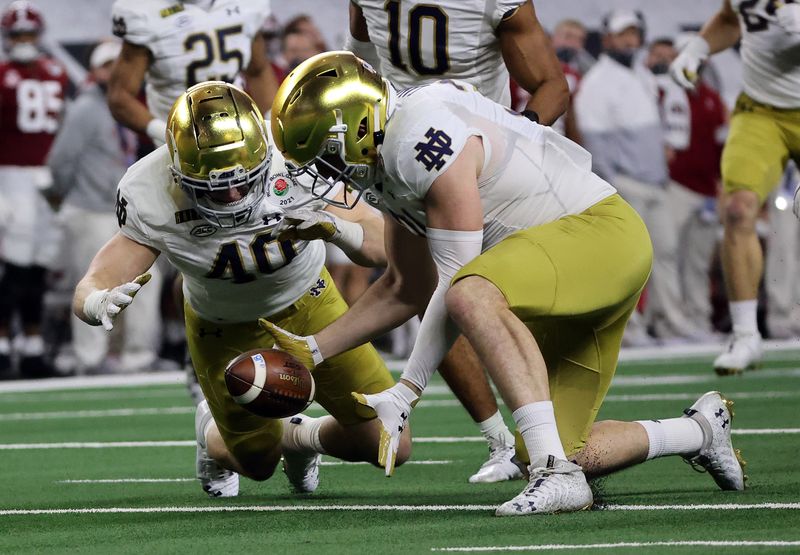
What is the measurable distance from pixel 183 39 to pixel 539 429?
3.68 meters

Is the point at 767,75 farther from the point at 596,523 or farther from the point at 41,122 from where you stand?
the point at 41,122

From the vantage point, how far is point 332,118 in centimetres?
417

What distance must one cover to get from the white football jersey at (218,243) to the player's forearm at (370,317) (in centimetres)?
31

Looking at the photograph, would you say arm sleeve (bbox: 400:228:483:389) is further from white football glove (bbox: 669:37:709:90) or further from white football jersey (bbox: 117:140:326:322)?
white football glove (bbox: 669:37:709:90)

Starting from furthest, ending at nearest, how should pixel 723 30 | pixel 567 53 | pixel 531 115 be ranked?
1. pixel 567 53
2. pixel 723 30
3. pixel 531 115

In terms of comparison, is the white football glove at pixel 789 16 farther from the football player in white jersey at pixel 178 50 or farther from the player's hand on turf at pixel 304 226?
Answer: the player's hand on turf at pixel 304 226

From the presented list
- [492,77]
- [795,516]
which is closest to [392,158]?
[795,516]

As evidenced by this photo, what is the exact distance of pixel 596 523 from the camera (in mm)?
4047

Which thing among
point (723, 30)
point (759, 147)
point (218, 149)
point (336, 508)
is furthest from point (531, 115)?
point (723, 30)

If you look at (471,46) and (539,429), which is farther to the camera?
(471,46)

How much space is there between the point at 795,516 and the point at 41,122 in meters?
7.28

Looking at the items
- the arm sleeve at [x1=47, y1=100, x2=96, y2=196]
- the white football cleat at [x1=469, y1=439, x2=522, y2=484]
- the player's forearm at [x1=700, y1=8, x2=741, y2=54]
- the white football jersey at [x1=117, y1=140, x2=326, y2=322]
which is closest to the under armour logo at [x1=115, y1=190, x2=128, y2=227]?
the white football jersey at [x1=117, y1=140, x2=326, y2=322]

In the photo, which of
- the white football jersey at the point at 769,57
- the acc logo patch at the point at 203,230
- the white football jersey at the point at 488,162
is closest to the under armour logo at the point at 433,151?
the white football jersey at the point at 488,162

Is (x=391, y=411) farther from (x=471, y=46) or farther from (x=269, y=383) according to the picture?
(x=471, y=46)
